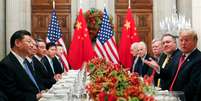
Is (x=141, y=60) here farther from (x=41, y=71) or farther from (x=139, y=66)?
(x=41, y=71)

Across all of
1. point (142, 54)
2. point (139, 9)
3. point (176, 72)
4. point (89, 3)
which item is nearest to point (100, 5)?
point (89, 3)

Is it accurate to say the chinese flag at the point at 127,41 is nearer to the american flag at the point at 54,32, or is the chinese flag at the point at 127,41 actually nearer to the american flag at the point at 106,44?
the american flag at the point at 106,44

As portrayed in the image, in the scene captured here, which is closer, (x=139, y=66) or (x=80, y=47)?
(x=139, y=66)

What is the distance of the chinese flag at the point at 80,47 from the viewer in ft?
38.4

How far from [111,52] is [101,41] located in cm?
41

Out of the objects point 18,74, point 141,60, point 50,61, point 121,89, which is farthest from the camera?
point 50,61

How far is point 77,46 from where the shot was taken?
11891 mm

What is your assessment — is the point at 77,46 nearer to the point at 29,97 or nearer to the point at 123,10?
the point at 123,10

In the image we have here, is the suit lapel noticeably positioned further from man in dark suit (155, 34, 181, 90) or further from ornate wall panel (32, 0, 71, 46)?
ornate wall panel (32, 0, 71, 46)

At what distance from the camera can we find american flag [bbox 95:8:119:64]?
1058 centimetres

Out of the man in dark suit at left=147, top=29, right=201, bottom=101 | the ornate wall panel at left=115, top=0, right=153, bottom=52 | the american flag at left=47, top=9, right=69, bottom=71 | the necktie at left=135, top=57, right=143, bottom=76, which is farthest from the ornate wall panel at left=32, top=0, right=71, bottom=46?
the man in dark suit at left=147, top=29, right=201, bottom=101

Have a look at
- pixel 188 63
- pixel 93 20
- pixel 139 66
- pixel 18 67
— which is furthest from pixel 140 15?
pixel 18 67

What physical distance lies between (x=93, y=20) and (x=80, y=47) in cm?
82

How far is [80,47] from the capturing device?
1184 centimetres
